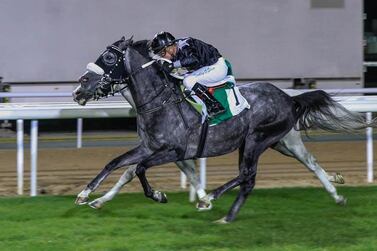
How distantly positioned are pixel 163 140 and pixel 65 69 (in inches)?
221

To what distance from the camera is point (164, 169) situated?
10133mm

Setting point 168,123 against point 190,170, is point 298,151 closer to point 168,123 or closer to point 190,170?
point 190,170

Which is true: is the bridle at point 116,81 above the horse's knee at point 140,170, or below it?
above

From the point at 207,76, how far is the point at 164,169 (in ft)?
11.6

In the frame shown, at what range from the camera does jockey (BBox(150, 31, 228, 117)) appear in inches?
267

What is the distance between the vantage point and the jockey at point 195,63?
6.78 metres

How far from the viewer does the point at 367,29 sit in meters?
14.1

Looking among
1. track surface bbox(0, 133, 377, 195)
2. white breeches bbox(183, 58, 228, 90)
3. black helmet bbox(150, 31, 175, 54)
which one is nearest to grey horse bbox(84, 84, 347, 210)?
black helmet bbox(150, 31, 175, 54)

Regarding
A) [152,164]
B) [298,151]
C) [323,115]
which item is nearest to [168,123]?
[152,164]

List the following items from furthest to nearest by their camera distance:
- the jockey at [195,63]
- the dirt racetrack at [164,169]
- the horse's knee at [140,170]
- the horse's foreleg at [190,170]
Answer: the dirt racetrack at [164,169]
the horse's foreleg at [190,170]
the jockey at [195,63]
the horse's knee at [140,170]

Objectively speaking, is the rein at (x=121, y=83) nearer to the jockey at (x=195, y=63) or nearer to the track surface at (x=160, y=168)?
the jockey at (x=195, y=63)

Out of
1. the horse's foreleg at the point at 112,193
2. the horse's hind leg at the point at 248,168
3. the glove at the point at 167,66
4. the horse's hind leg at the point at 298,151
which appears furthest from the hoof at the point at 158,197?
the horse's hind leg at the point at 298,151

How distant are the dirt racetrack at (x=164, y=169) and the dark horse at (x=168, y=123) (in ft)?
5.93

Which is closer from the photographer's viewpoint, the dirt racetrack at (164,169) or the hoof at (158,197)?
the hoof at (158,197)
